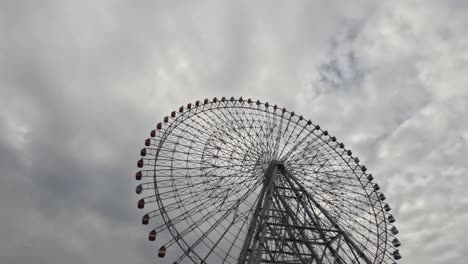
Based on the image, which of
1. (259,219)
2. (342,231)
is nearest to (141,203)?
(259,219)

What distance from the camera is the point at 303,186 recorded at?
31.3m

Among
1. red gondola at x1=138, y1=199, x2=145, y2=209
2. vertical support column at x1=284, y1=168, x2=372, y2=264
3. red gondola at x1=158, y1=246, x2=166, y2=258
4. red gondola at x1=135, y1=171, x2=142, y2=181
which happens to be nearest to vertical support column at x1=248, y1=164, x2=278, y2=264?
vertical support column at x1=284, y1=168, x2=372, y2=264

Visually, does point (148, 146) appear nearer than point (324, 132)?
Yes

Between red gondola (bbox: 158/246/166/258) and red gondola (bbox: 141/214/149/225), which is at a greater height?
red gondola (bbox: 141/214/149/225)

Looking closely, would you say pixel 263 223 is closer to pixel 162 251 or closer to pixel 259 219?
pixel 259 219

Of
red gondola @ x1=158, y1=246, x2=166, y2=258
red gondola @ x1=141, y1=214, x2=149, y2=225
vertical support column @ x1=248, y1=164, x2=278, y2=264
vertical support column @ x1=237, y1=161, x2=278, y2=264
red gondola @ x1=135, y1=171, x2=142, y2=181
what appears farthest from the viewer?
red gondola @ x1=135, y1=171, x2=142, y2=181

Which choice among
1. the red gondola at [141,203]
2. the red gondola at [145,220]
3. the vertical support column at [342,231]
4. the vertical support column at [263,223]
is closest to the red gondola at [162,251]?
the red gondola at [145,220]

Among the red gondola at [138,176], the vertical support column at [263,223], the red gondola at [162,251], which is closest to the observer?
the vertical support column at [263,223]

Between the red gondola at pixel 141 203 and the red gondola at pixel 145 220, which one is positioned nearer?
the red gondola at pixel 145 220

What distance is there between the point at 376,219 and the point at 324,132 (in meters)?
9.17

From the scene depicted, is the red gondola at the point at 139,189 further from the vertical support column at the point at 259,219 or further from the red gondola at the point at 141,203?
the vertical support column at the point at 259,219

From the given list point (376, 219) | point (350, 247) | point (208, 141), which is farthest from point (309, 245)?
point (208, 141)

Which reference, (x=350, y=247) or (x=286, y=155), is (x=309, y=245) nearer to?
(x=350, y=247)

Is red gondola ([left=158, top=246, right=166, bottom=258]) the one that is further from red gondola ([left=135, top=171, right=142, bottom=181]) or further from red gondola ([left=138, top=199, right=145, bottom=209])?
red gondola ([left=135, top=171, right=142, bottom=181])
